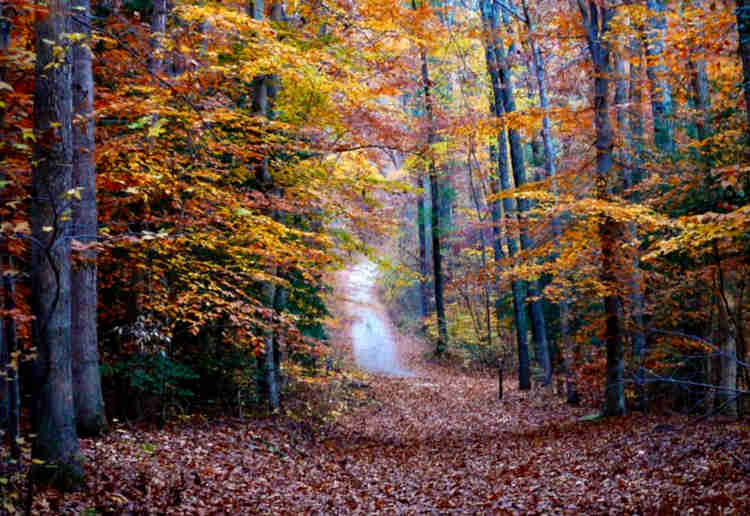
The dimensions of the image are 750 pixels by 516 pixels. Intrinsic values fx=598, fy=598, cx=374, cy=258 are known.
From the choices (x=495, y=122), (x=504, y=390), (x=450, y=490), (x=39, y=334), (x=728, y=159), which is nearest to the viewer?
(x=39, y=334)

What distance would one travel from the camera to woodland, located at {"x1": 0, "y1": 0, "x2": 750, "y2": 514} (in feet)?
22.7

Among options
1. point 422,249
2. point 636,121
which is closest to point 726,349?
point 636,121

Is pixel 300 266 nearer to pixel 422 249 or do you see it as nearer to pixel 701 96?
pixel 701 96

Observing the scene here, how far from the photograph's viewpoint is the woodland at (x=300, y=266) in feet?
22.7

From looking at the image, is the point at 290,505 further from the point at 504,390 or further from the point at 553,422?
the point at 504,390

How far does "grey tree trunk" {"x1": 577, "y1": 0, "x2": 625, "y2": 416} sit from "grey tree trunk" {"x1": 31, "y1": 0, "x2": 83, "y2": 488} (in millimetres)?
10141

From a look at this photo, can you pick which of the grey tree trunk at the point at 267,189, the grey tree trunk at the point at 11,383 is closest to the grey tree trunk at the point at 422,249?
the grey tree trunk at the point at 267,189

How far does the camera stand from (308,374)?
16797mm

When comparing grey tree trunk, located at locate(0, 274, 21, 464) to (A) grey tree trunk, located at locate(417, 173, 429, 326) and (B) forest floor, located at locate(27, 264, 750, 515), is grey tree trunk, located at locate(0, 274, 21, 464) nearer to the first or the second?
(B) forest floor, located at locate(27, 264, 750, 515)

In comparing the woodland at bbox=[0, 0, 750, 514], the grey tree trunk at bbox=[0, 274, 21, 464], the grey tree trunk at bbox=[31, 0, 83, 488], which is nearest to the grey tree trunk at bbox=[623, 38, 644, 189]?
the woodland at bbox=[0, 0, 750, 514]

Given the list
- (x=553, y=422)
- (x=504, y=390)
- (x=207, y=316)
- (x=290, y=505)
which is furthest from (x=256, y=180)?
(x=504, y=390)

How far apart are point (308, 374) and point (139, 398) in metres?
5.69

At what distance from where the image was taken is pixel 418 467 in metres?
11.5

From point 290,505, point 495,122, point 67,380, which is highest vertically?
point 495,122
